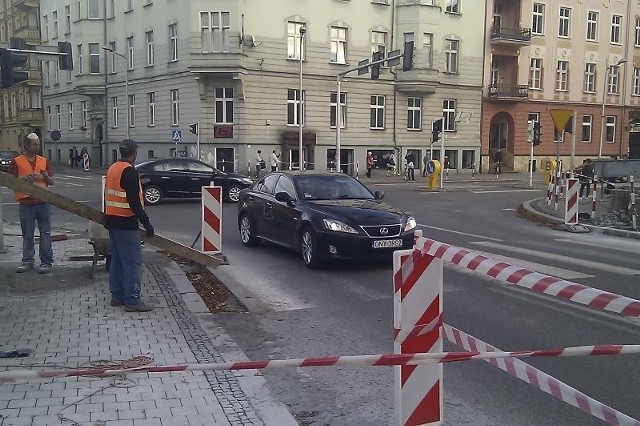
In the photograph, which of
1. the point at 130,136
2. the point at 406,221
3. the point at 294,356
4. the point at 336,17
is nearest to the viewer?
the point at 294,356

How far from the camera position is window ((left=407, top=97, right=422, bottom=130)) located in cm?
4569

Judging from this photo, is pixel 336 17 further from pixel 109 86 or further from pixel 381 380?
pixel 381 380

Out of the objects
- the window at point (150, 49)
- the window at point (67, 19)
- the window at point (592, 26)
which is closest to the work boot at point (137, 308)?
the window at point (150, 49)

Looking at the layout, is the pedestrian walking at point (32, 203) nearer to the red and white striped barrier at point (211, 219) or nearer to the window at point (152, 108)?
the red and white striped barrier at point (211, 219)

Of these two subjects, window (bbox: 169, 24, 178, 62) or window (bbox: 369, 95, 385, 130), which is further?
window (bbox: 369, 95, 385, 130)

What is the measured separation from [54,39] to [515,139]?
129 ft

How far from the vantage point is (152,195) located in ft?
71.2

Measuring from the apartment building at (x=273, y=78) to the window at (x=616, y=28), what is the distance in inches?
546

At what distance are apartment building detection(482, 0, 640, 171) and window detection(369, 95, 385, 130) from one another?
9143 mm

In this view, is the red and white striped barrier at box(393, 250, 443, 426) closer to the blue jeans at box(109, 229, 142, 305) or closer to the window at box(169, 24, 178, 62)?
the blue jeans at box(109, 229, 142, 305)

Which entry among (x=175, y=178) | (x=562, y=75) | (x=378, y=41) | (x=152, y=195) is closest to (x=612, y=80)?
(x=562, y=75)

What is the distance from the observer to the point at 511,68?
50000 millimetres

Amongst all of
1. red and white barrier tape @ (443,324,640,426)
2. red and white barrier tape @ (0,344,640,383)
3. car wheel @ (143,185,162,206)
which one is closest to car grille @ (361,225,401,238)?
red and white barrier tape @ (443,324,640,426)

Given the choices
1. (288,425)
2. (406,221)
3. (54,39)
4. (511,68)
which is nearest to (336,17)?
(511,68)
